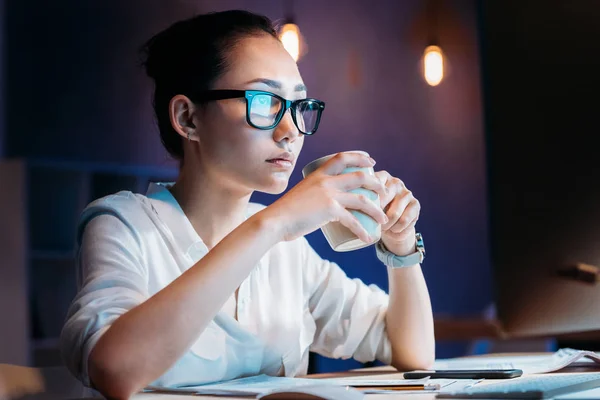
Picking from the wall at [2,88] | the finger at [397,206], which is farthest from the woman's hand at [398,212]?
the wall at [2,88]

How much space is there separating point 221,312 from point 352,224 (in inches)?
12.8

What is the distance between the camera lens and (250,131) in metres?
1.24

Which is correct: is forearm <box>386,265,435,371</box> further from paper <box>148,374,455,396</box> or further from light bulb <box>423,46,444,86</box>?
light bulb <box>423,46,444,86</box>

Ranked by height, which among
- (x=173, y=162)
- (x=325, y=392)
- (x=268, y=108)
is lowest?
(x=325, y=392)

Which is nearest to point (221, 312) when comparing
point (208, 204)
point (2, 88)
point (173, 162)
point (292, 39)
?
point (208, 204)

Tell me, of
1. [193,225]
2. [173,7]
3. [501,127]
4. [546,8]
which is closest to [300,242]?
[193,225]

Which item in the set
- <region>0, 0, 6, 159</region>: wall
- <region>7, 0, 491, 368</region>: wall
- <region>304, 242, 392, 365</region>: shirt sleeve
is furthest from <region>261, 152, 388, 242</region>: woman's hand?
<region>0, 0, 6, 159</region>: wall

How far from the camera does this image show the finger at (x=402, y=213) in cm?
128

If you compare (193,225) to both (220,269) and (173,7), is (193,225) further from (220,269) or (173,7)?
(173,7)

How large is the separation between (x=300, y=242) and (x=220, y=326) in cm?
35

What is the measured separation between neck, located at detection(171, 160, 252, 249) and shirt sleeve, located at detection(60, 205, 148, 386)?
165 mm

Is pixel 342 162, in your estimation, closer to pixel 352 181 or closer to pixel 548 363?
pixel 352 181

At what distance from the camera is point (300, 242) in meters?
1.55

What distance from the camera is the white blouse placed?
3.41 ft
